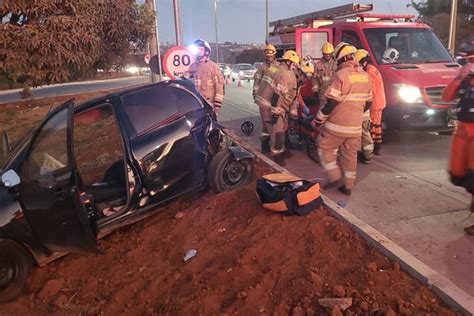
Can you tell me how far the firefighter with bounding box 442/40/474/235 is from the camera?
4.17 metres

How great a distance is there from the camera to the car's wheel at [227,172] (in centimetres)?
541

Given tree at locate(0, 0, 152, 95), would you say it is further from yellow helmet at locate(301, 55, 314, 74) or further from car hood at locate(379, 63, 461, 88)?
car hood at locate(379, 63, 461, 88)

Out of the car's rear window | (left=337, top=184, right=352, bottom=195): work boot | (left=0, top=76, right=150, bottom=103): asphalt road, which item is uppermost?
the car's rear window

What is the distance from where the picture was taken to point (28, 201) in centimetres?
387

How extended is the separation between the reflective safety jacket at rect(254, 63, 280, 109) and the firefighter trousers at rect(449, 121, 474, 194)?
10.8 ft

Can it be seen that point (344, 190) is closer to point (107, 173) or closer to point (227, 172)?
point (227, 172)

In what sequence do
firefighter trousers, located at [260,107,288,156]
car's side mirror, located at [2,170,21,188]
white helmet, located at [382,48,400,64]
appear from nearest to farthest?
car's side mirror, located at [2,170,21,188] → firefighter trousers, located at [260,107,288,156] → white helmet, located at [382,48,400,64]

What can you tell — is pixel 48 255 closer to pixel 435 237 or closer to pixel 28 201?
pixel 28 201

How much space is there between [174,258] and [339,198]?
216 cm

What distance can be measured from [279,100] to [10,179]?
14.0ft

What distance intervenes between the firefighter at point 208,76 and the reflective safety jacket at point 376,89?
2633 mm

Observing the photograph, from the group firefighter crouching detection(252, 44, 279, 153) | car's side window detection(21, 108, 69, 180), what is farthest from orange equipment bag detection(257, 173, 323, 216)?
firefighter crouching detection(252, 44, 279, 153)

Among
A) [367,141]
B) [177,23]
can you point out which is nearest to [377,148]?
[367,141]

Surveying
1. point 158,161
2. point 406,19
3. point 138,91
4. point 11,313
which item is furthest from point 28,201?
point 406,19
